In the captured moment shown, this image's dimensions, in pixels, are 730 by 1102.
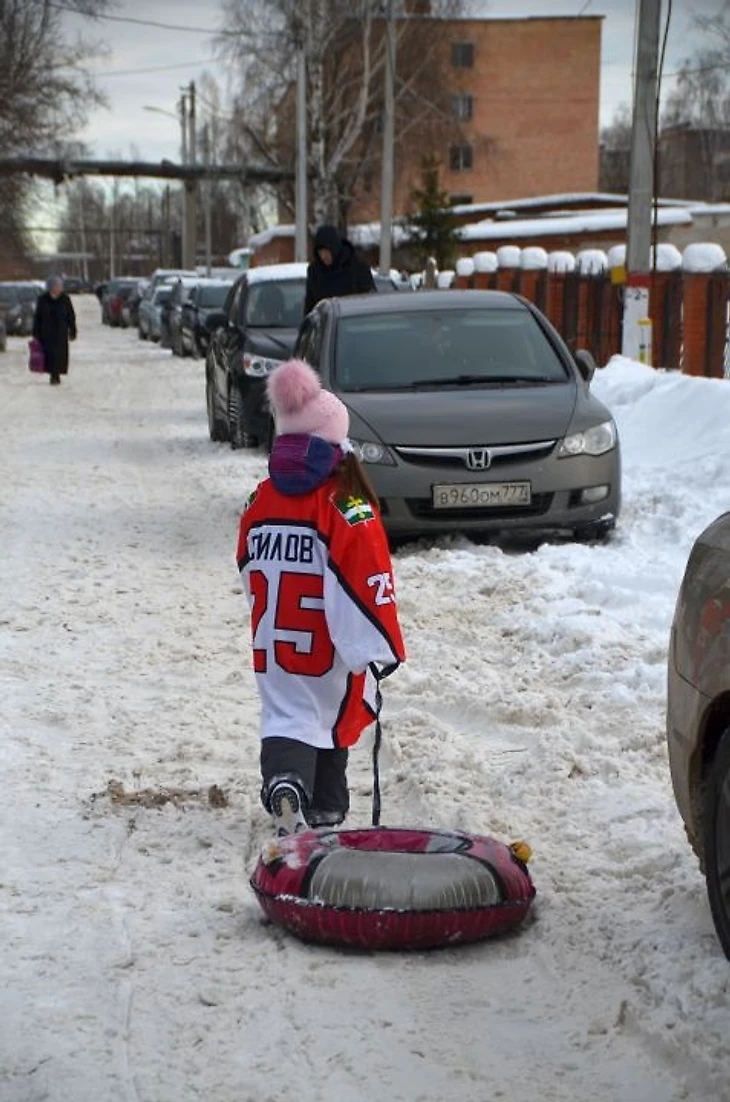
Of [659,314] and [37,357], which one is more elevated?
[659,314]

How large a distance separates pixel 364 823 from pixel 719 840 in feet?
5.14

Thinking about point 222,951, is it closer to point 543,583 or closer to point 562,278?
point 543,583

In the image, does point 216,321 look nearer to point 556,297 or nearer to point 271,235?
point 556,297

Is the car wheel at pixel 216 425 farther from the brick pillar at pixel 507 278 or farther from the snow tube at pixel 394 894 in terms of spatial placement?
the snow tube at pixel 394 894

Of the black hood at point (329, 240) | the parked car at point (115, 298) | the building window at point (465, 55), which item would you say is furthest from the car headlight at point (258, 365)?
the building window at point (465, 55)

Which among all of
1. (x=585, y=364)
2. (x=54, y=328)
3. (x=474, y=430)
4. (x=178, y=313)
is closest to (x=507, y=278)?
(x=54, y=328)

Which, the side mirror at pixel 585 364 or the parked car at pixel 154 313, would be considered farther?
the parked car at pixel 154 313

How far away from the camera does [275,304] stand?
675 inches

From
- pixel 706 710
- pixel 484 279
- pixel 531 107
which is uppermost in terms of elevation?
pixel 531 107

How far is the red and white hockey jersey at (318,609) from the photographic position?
452cm

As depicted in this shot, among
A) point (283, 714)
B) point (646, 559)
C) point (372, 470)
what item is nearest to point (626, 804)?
point (283, 714)

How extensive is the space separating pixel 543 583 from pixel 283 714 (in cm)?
412

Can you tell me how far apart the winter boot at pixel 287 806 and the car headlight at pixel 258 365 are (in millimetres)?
10606

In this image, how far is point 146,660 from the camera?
7301 mm
